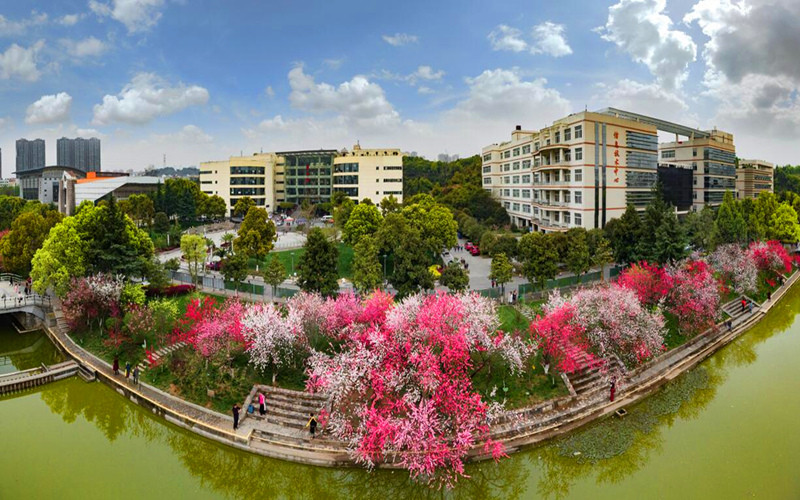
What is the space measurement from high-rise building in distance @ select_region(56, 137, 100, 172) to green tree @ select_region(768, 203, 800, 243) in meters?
137

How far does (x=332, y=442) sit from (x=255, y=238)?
16.9 meters

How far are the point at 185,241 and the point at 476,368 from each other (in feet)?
55.8

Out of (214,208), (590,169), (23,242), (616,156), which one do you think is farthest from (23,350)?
(616,156)

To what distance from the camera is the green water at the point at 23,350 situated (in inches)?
729

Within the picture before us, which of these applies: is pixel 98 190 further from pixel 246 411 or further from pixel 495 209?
pixel 246 411

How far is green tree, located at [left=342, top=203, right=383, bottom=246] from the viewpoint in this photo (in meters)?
30.5

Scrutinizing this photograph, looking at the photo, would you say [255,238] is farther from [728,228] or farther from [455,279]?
[728,228]

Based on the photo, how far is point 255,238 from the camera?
27.0 meters

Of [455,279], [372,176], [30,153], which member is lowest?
[455,279]

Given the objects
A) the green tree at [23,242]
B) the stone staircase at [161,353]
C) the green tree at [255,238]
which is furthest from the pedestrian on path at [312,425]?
the green tree at [23,242]

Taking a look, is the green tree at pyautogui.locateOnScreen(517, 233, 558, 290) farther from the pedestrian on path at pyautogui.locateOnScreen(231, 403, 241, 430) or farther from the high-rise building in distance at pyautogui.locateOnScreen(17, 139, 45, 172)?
the high-rise building in distance at pyautogui.locateOnScreen(17, 139, 45, 172)

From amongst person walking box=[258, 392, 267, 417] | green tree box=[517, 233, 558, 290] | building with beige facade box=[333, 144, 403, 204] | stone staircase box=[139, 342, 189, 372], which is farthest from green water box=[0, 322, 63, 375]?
building with beige facade box=[333, 144, 403, 204]

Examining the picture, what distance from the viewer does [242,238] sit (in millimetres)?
26766

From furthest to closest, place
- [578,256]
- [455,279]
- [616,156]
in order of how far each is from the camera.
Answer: [616,156]
[578,256]
[455,279]
